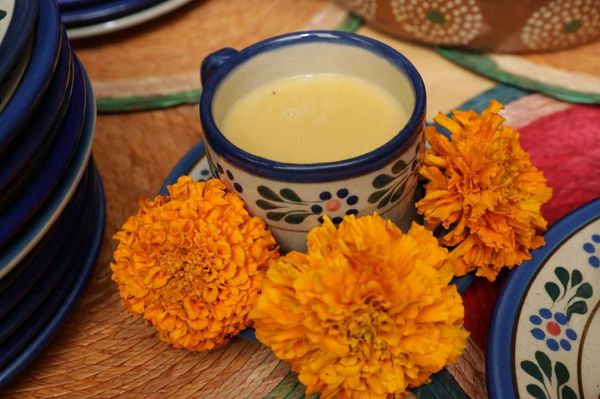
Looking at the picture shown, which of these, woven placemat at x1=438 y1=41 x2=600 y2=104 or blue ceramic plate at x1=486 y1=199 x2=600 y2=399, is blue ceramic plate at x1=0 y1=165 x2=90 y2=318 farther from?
woven placemat at x1=438 y1=41 x2=600 y2=104

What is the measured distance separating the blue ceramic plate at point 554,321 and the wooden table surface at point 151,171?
14 cm

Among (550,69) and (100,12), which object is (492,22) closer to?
(550,69)

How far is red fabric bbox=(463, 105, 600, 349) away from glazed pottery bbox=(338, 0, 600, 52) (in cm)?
7

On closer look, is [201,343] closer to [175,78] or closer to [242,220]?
[242,220]

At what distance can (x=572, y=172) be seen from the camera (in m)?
0.54

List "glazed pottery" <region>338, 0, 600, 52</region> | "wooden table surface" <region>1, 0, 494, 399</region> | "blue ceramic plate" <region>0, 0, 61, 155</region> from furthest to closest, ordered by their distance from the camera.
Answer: "glazed pottery" <region>338, 0, 600, 52</region> → "wooden table surface" <region>1, 0, 494, 399</region> → "blue ceramic plate" <region>0, 0, 61, 155</region>

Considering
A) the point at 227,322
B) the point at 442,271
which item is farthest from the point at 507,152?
the point at 227,322

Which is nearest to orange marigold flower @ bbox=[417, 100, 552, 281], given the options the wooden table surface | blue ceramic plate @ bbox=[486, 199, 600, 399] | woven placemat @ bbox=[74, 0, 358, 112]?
blue ceramic plate @ bbox=[486, 199, 600, 399]

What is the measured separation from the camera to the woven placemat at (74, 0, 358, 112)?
64 centimetres

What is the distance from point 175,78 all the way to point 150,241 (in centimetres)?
29

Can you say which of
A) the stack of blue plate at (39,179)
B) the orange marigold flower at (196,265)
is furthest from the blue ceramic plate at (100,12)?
the orange marigold flower at (196,265)

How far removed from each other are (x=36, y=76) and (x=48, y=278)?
133 mm

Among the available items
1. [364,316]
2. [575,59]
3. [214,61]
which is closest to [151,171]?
[214,61]

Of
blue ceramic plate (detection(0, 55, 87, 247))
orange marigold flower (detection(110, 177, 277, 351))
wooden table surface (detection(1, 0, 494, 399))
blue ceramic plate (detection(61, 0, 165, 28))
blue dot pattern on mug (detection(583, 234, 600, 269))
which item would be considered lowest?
wooden table surface (detection(1, 0, 494, 399))
